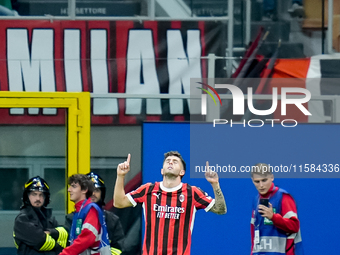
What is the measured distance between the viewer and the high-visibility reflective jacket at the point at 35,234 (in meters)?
6.00

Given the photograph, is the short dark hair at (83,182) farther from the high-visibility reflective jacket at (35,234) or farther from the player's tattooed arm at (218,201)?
the player's tattooed arm at (218,201)

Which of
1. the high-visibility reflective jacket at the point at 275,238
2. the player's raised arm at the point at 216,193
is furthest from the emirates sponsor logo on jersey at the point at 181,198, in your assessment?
the high-visibility reflective jacket at the point at 275,238

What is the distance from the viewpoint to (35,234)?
5988mm

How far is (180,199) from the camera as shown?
17.5ft

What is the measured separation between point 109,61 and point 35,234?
2.16 metres

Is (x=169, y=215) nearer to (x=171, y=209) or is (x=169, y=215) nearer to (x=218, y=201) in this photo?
(x=171, y=209)

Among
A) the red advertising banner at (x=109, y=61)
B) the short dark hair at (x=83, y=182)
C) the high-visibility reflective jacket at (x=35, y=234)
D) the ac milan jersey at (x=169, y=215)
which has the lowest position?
the high-visibility reflective jacket at (x=35, y=234)

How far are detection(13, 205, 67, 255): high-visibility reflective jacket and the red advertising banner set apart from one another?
1.24 metres

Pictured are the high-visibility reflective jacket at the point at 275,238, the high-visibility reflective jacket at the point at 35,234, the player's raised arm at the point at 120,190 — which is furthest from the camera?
the high-visibility reflective jacket at the point at 35,234

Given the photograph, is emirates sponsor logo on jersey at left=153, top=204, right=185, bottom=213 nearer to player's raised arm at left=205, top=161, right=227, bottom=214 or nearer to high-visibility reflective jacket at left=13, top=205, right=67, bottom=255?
player's raised arm at left=205, top=161, right=227, bottom=214

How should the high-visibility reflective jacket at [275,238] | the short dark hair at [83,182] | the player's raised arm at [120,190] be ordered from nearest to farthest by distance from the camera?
the player's raised arm at [120,190] → the high-visibility reflective jacket at [275,238] → the short dark hair at [83,182]

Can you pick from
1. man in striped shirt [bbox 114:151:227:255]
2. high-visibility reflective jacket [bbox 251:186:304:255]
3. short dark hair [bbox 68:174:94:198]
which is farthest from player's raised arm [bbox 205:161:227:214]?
short dark hair [bbox 68:174:94:198]

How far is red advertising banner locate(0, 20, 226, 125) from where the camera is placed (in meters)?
7.02

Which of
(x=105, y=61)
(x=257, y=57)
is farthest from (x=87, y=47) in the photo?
(x=257, y=57)
